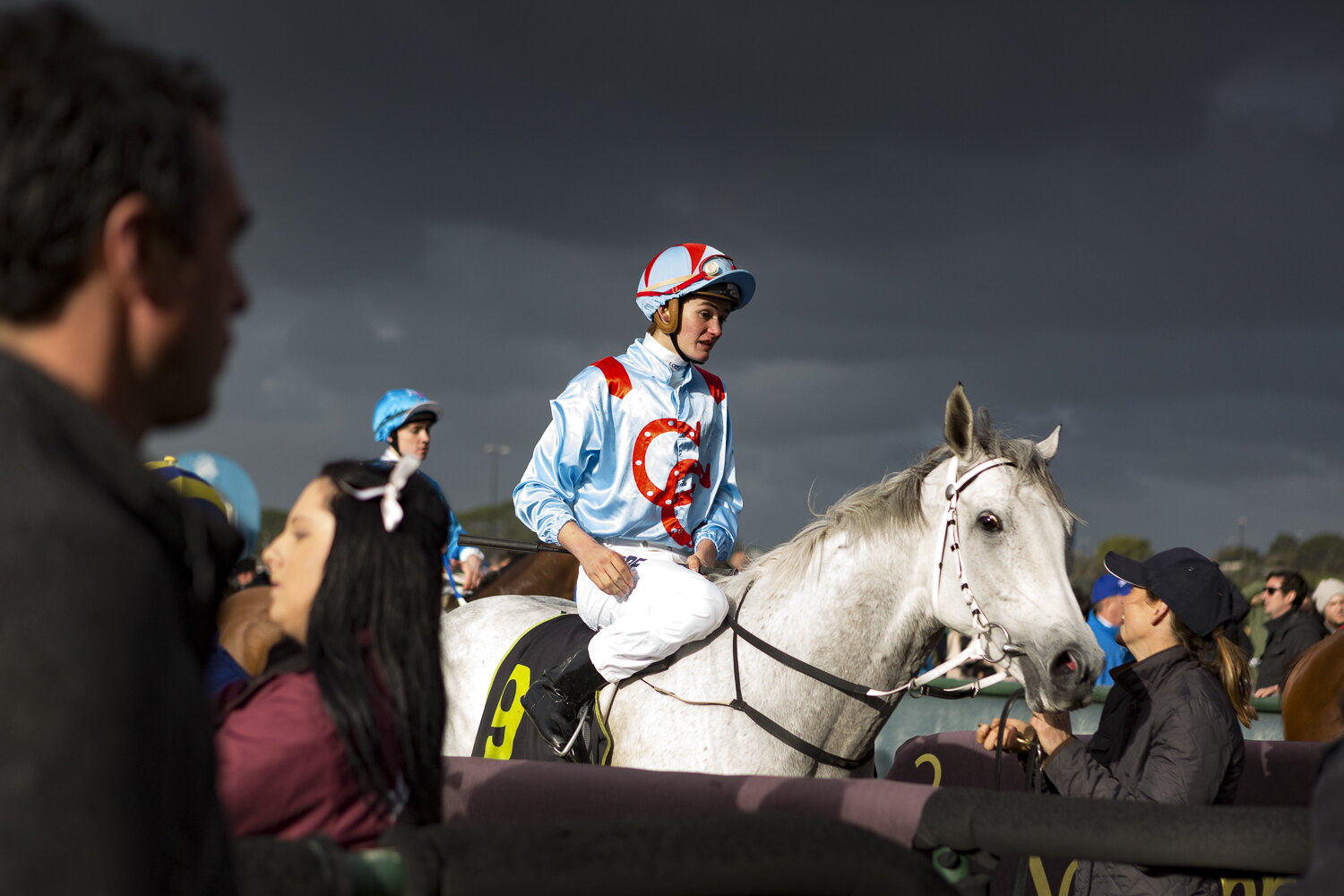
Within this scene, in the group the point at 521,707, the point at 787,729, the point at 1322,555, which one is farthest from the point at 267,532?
the point at 1322,555

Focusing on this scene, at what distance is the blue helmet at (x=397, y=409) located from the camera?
18.0 ft

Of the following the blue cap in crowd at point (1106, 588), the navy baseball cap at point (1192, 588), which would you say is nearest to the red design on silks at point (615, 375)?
the navy baseball cap at point (1192, 588)

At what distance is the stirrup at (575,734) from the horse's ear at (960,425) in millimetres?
1507

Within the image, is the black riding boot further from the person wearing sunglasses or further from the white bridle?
the person wearing sunglasses

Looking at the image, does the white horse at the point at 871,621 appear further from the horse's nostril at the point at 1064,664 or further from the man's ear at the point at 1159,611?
the man's ear at the point at 1159,611

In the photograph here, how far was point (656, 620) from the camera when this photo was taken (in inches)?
132

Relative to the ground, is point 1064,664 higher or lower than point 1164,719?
higher

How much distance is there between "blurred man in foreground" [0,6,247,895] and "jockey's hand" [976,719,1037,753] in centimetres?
301

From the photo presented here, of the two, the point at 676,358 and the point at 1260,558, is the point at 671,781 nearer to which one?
the point at 676,358

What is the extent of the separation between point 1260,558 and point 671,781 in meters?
25.7

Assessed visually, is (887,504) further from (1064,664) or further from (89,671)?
(89,671)

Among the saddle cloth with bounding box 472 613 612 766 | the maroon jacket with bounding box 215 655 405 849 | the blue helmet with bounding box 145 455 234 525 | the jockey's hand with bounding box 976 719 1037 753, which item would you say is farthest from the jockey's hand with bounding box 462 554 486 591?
the maroon jacket with bounding box 215 655 405 849

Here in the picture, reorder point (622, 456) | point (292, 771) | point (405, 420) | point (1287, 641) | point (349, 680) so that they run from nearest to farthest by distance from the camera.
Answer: point (292, 771)
point (349, 680)
point (622, 456)
point (405, 420)
point (1287, 641)

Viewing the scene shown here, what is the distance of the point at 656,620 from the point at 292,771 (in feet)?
6.37
